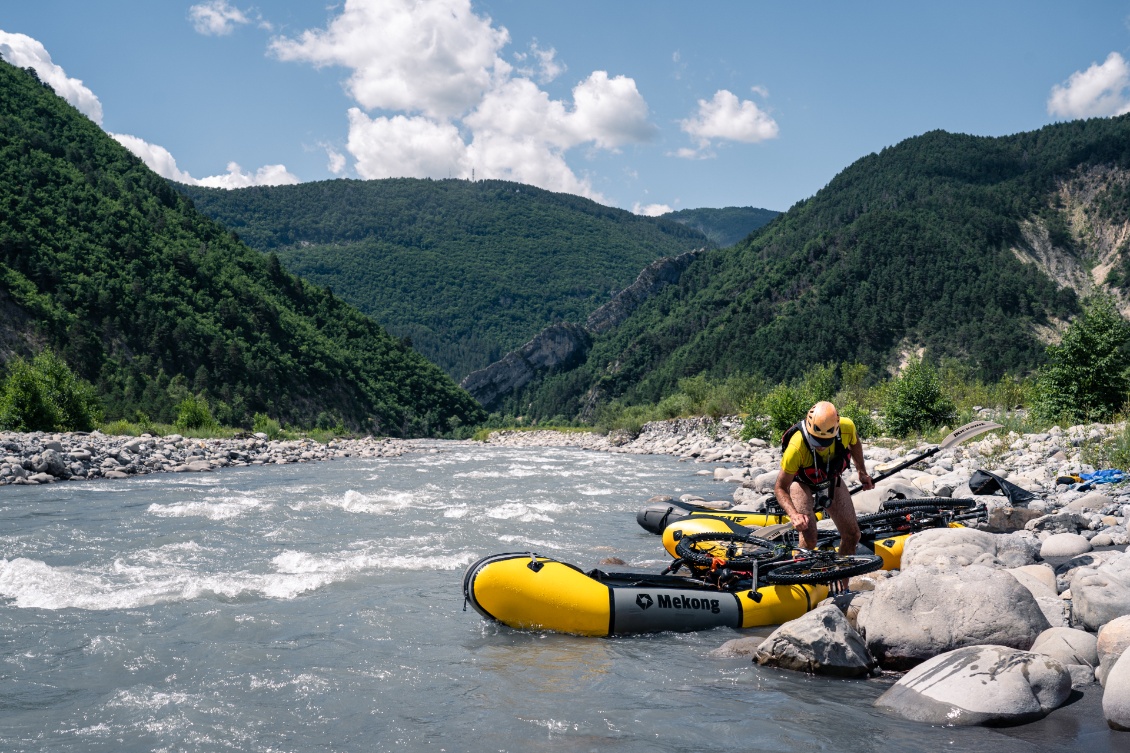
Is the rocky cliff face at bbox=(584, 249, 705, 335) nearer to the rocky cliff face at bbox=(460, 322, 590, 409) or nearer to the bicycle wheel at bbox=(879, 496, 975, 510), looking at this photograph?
the rocky cliff face at bbox=(460, 322, 590, 409)

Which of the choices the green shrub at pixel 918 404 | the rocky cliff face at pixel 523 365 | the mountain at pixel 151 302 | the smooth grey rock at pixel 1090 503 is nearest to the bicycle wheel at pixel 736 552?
the smooth grey rock at pixel 1090 503

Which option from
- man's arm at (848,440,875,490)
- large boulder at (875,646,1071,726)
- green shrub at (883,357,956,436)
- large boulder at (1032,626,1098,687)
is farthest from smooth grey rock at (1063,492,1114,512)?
green shrub at (883,357,956,436)

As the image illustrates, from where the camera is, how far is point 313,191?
19500 centimetres

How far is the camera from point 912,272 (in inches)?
3081

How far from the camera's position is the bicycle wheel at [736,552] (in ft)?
24.7

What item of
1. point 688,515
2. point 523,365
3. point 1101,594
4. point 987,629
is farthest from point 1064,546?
point 523,365

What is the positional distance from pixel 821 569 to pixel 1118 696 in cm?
318

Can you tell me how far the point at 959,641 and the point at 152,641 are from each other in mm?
6203

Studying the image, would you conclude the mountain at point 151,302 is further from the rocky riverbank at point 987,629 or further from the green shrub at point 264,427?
the rocky riverbank at point 987,629

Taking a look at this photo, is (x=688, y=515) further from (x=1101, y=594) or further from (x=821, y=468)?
(x=1101, y=594)

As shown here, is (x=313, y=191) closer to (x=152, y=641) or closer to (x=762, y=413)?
(x=762, y=413)

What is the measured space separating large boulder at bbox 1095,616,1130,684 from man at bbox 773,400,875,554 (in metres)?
2.48

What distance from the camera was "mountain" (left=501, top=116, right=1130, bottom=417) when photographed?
7281cm

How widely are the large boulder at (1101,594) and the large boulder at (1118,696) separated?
4.02 ft
